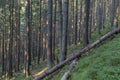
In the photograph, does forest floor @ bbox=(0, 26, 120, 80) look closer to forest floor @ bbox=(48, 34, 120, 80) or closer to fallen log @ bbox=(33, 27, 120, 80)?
forest floor @ bbox=(48, 34, 120, 80)

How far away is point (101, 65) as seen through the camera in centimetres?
Answer: 802

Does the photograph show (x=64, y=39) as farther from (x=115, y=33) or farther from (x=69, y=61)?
(x=115, y=33)

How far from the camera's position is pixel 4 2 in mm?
29219

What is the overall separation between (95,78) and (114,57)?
1.43 m

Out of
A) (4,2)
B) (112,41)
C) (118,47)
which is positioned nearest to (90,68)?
(118,47)

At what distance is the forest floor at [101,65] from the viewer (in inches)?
286

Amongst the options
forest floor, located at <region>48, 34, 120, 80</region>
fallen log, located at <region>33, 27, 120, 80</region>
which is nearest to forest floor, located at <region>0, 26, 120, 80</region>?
forest floor, located at <region>48, 34, 120, 80</region>

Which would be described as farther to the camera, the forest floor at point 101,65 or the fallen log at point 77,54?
the fallen log at point 77,54

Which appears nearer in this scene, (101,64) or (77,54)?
(101,64)

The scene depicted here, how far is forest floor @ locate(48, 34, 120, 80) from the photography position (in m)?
7.26

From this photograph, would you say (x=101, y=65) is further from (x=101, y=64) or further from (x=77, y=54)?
(x=77, y=54)

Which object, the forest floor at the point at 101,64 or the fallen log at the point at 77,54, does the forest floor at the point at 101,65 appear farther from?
the fallen log at the point at 77,54

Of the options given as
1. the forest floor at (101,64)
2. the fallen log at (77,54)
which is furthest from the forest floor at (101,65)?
the fallen log at (77,54)

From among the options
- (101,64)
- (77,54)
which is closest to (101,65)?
(101,64)
